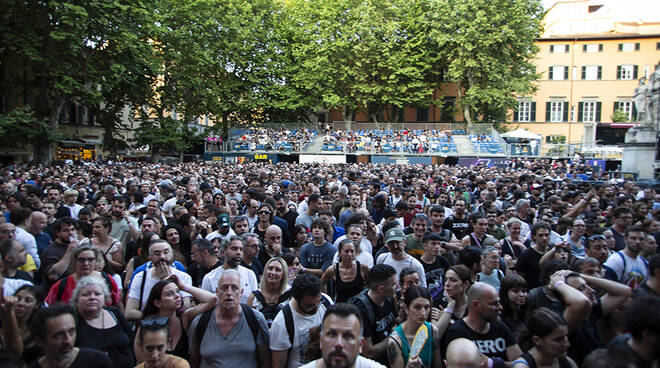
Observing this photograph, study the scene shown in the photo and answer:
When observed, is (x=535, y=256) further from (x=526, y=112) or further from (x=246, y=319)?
(x=526, y=112)

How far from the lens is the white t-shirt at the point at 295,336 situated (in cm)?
353

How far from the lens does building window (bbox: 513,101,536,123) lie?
164 ft

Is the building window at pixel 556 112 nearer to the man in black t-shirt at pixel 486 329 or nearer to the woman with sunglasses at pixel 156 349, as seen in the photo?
the man in black t-shirt at pixel 486 329

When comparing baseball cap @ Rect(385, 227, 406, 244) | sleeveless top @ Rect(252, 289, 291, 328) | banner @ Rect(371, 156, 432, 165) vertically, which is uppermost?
banner @ Rect(371, 156, 432, 165)

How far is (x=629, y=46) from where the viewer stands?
4925 cm

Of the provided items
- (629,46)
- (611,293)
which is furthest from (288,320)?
(629,46)

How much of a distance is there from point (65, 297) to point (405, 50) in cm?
3885

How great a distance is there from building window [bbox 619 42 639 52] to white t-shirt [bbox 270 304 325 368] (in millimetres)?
58211

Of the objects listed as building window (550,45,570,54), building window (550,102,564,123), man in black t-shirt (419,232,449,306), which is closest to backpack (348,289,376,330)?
man in black t-shirt (419,232,449,306)

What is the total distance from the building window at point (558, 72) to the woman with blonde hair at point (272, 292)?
54426 millimetres

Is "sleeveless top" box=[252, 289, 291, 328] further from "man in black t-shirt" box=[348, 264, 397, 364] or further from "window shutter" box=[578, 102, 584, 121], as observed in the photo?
"window shutter" box=[578, 102, 584, 121]

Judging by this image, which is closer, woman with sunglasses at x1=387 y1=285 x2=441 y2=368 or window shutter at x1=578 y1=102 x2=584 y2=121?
woman with sunglasses at x1=387 y1=285 x2=441 y2=368

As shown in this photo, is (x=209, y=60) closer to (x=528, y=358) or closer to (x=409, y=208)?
(x=409, y=208)

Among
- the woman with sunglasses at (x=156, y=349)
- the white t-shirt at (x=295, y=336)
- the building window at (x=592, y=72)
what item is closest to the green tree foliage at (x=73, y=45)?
the woman with sunglasses at (x=156, y=349)
